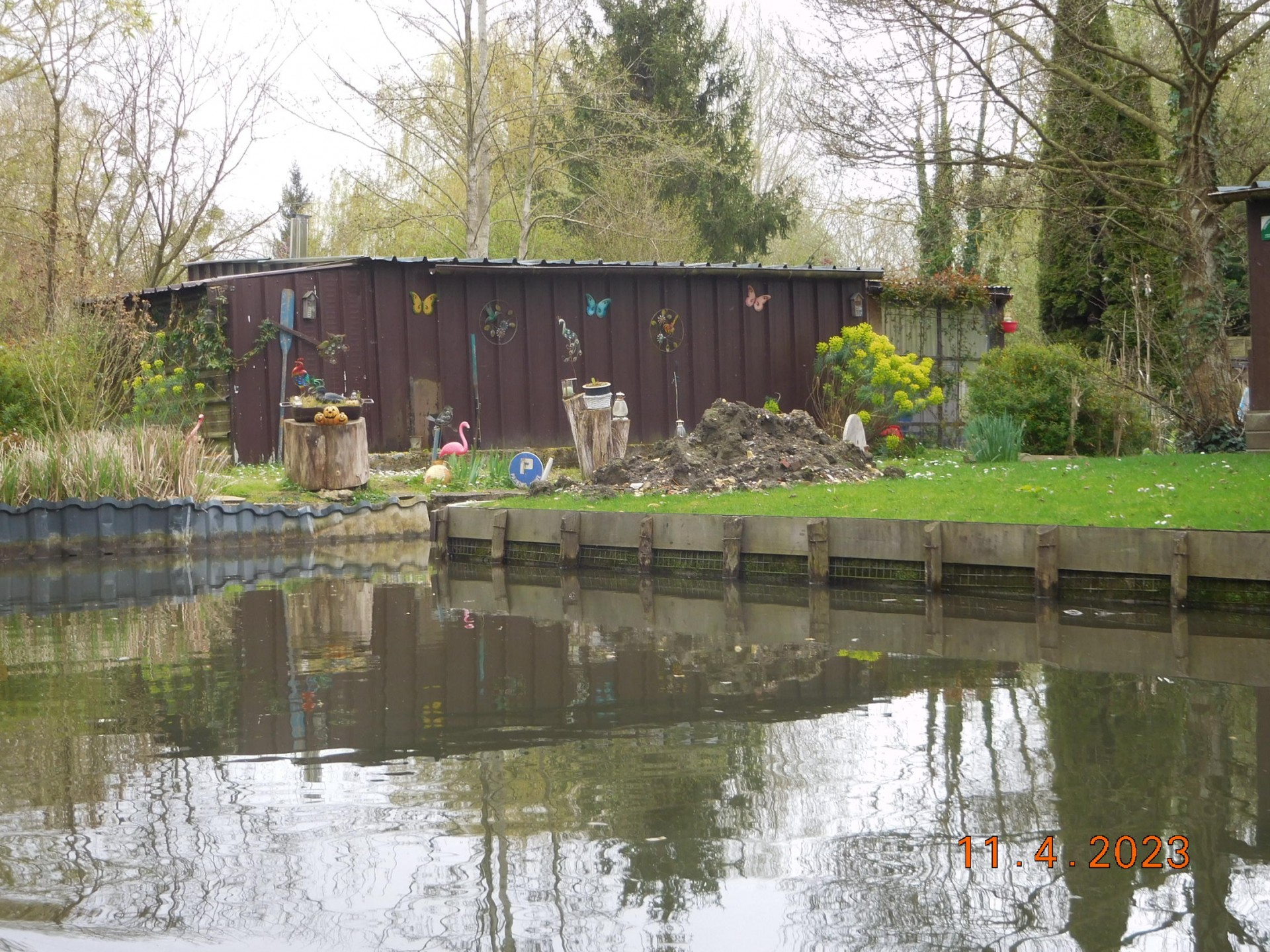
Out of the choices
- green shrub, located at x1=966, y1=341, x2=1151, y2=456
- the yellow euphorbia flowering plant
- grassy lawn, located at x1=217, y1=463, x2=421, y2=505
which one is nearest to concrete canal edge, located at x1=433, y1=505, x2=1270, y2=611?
grassy lawn, located at x1=217, y1=463, x2=421, y2=505

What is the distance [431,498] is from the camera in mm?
17453

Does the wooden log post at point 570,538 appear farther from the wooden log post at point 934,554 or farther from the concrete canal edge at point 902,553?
the wooden log post at point 934,554

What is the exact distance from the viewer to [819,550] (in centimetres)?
1185

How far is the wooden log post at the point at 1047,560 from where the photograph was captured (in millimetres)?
10383

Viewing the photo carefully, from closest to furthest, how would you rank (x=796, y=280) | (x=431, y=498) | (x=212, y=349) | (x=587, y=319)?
(x=431, y=498) → (x=212, y=349) → (x=587, y=319) → (x=796, y=280)

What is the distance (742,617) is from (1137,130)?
52.0 feet

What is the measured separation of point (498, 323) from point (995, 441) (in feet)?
27.1

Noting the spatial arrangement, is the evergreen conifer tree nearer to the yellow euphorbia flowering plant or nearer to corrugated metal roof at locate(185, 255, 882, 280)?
the yellow euphorbia flowering plant

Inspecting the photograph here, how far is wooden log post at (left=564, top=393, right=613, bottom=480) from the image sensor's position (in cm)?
1753

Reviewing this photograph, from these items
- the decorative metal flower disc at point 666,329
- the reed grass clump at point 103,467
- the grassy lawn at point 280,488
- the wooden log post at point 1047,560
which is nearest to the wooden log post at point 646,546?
the wooden log post at point 1047,560

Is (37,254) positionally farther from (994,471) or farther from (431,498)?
(994,471)

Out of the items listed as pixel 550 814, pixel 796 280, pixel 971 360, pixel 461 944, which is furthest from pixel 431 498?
pixel 461 944

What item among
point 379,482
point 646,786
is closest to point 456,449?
point 379,482
